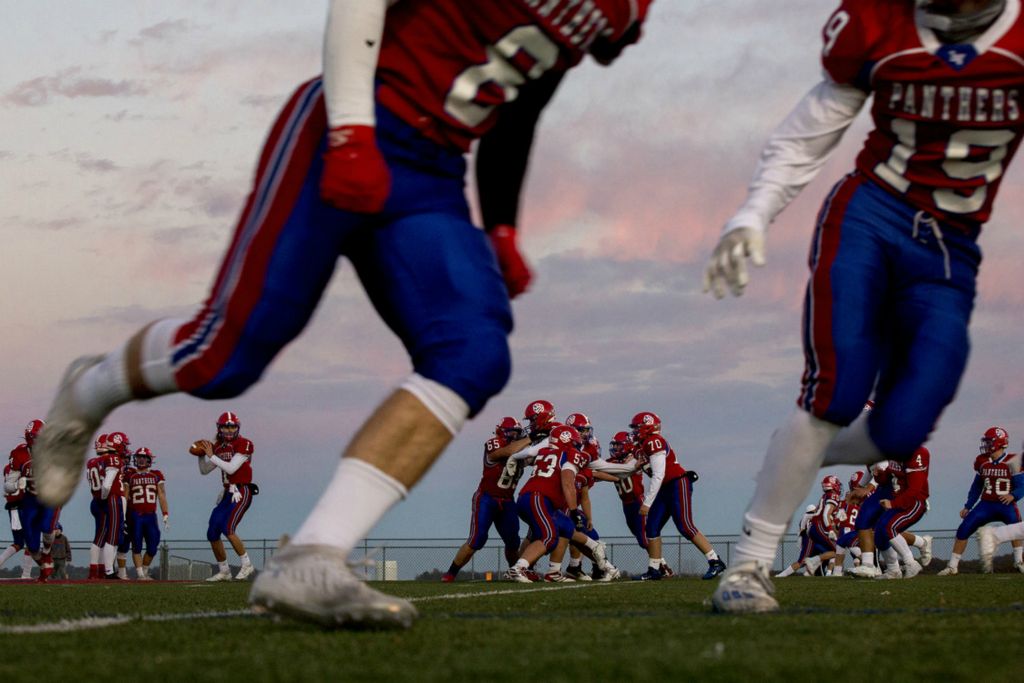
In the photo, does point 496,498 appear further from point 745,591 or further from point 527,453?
point 745,591

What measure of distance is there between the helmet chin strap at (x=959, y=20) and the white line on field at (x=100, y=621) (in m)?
2.75

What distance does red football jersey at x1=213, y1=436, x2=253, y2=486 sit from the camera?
17.8 metres

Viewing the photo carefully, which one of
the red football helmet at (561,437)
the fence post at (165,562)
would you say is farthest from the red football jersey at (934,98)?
the fence post at (165,562)

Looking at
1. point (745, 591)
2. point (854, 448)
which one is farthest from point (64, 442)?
point (854, 448)

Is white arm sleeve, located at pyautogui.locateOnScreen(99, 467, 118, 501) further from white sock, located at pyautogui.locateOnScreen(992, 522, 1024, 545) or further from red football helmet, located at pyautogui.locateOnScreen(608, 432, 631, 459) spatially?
white sock, located at pyautogui.locateOnScreen(992, 522, 1024, 545)

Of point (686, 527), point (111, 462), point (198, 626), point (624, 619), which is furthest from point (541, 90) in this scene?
point (111, 462)

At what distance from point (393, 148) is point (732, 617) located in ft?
5.47

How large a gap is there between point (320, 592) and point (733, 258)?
1572 mm

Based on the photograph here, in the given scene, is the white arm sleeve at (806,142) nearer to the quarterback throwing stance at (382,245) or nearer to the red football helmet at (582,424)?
the quarterback throwing stance at (382,245)

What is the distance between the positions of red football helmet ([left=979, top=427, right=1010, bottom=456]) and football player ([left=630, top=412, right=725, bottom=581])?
18.3 ft

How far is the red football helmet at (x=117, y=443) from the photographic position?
20406 millimetres

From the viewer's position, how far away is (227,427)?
1819cm

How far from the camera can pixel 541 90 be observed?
3441mm

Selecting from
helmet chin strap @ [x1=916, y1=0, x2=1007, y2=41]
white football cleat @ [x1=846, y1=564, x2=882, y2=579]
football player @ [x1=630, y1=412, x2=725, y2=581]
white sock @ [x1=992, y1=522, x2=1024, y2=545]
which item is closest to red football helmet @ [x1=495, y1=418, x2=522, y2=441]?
football player @ [x1=630, y1=412, x2=725, y2=581]
